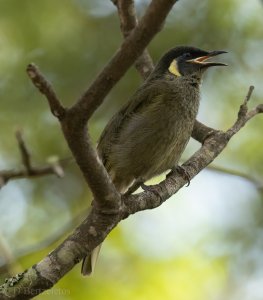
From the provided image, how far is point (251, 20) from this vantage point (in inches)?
324

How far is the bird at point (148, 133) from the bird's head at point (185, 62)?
276 millimetres

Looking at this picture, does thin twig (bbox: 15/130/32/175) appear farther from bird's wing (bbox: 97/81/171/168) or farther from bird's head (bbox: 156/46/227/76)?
bird's head (bbox: 156/46/227/76)

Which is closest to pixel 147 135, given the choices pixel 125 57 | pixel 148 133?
pixel 148 133

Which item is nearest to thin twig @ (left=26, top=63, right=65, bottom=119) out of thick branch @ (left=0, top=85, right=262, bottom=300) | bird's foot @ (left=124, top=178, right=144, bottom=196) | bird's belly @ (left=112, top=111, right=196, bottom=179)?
thick branch @ (left=0, top=85, right=262, bottom=300)

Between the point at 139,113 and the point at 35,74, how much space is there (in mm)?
2630

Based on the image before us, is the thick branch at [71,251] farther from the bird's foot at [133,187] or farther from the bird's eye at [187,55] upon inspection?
the bird's eye at [187,55]

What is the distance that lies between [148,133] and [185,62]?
942 millimetres

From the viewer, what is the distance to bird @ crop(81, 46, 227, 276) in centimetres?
534

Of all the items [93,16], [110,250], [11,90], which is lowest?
[110,250]

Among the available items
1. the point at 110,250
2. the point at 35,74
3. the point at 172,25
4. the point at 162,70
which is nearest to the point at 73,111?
the point at 35,74

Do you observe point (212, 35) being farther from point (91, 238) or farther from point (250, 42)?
point (91, 238)

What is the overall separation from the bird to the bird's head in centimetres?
28

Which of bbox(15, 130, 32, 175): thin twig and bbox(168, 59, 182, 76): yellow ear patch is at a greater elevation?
bbox(15, 130, 32, 175): thin twig

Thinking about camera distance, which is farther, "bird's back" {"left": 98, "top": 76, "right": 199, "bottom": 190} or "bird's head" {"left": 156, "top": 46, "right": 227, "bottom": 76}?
"bird's head" {"left": 156, "top": 46, "right": 227, "bottom": 76}
